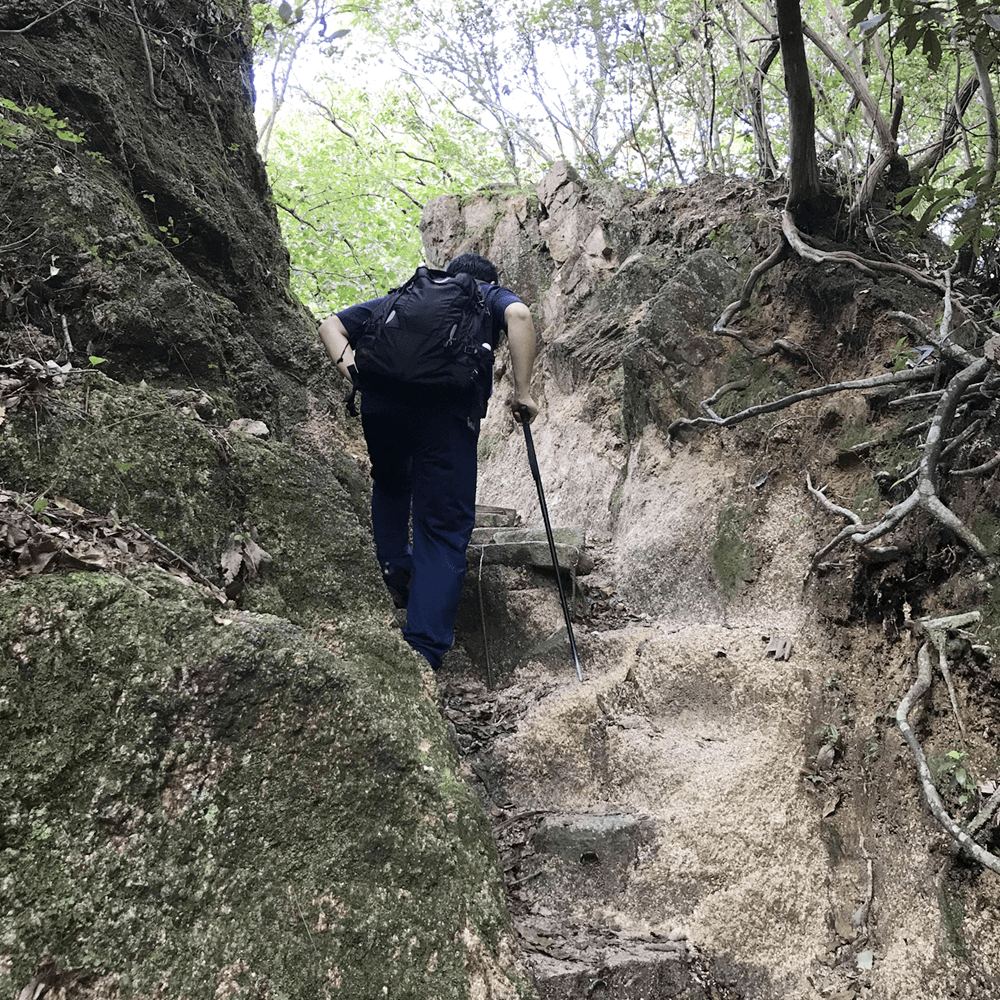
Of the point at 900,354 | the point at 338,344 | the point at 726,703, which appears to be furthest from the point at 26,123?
the point at 900,354

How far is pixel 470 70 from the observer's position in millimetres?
13742

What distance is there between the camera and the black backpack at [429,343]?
140 inches

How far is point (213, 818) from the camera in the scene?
6.03 feet

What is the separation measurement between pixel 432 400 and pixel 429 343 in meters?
0.31

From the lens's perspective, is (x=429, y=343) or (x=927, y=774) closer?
(x=927, y=774)

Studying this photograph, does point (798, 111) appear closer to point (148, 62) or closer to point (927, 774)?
point (927, 774)

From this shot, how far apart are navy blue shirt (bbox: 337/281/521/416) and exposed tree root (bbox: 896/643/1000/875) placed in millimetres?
2436

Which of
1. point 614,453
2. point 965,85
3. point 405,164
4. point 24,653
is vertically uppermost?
point 405,164

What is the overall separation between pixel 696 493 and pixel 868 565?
1900mm

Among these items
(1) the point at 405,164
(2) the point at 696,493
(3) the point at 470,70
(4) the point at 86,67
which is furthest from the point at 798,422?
(1) the point at 405,164

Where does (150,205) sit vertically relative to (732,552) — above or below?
above

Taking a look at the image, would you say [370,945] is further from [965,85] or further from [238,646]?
[965,85]

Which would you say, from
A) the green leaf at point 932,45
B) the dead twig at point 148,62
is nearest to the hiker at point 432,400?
the green leaf at point 932,45

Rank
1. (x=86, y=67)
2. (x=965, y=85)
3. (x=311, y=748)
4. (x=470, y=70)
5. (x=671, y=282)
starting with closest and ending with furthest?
(x=311, y=748) < (x=86, y=67) < (x=965, y=85) < (x=671, y=282) < (x=470, y=70)
